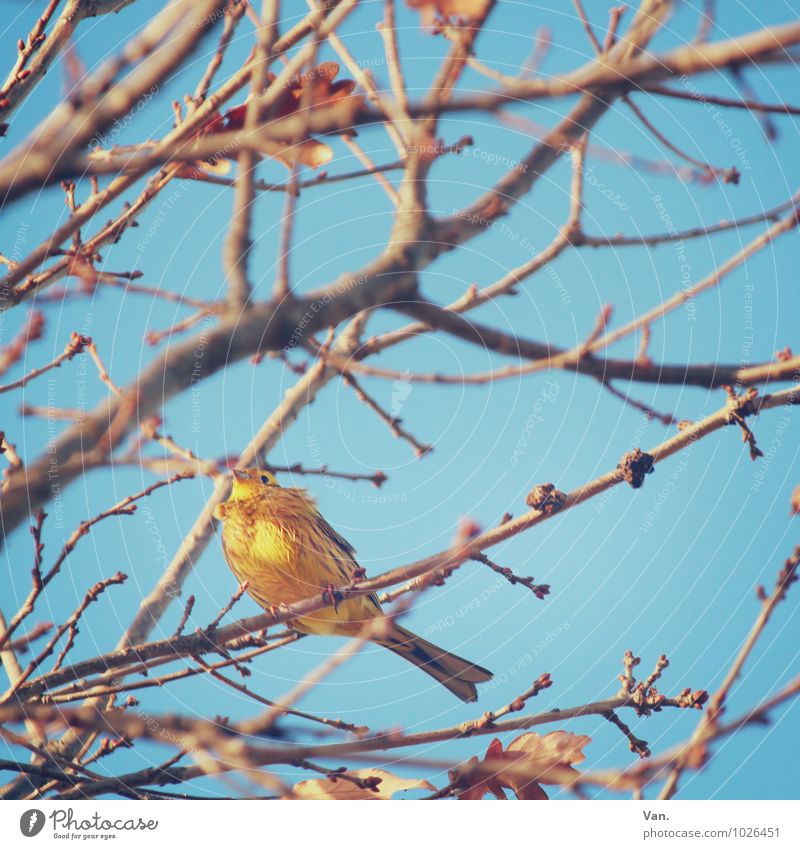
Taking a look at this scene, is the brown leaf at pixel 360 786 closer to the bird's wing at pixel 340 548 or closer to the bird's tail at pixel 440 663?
the bird's tail at pixel 440 663

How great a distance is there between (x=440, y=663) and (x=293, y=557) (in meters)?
0.36

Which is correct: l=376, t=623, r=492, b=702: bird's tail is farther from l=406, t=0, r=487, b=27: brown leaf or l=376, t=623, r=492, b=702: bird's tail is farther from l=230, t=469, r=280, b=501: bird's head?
l=406, t=0, r=487, b=27: brown leaf

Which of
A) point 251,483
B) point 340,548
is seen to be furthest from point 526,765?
point 251,483

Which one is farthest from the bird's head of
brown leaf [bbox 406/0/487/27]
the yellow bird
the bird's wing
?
brown leaf [bbox 406/0/487/27]

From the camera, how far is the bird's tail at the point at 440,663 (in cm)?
147

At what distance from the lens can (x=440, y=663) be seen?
1492mm

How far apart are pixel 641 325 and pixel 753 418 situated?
0.26 metres

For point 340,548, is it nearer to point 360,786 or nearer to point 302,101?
point 360,786

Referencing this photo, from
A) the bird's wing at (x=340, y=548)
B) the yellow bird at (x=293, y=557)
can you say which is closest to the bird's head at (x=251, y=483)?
the yellow bird at (x=293, y=557)

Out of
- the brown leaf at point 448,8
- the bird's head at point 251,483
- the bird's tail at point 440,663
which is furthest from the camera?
the bird's head at point 251,483

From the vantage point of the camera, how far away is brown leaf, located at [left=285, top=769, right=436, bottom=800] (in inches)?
53.6

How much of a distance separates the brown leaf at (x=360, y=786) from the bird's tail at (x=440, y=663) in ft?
0.59

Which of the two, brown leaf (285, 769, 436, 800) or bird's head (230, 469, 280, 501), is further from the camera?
bird's head (230, 469, 280, 501)
